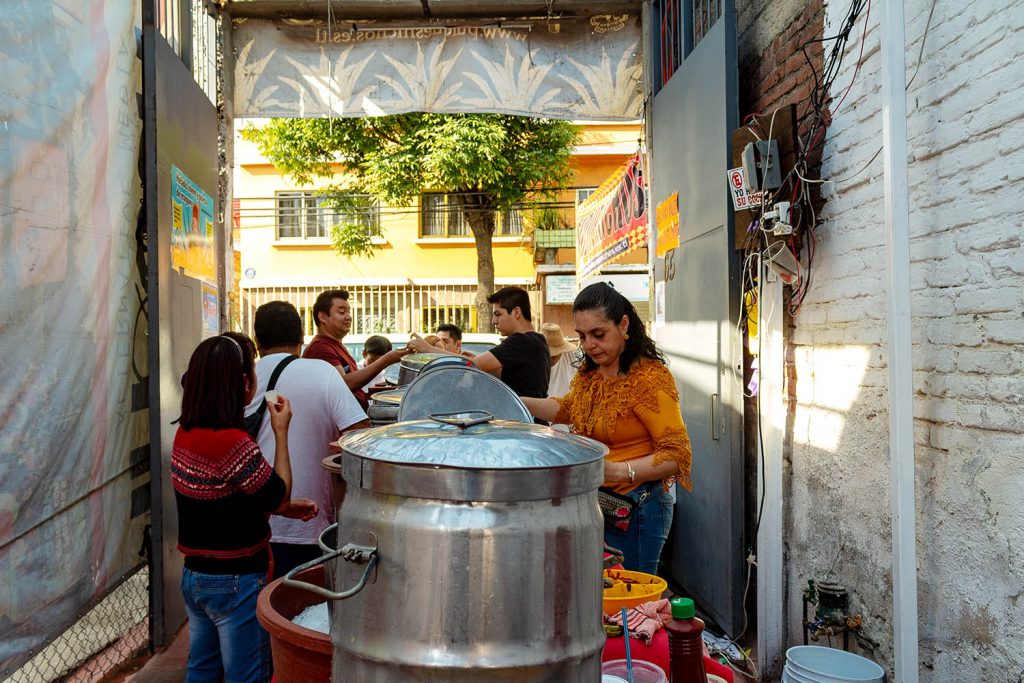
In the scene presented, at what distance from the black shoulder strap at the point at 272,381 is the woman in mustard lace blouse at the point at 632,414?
140cm

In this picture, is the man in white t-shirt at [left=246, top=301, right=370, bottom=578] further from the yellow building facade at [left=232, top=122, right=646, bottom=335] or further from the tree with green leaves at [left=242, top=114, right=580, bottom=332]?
the yellow building facade at [left=232, top=122, right=646, bottom=335]

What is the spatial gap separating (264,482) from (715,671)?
1606mm

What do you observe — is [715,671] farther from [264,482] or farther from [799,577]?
[799,577]

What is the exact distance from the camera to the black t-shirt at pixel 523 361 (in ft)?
16.8

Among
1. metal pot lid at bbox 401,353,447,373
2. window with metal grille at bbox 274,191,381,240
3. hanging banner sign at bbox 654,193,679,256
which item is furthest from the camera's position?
window with metal grille at bbox 274,191,381,240

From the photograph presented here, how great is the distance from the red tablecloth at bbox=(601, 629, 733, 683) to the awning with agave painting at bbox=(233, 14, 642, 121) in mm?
5028

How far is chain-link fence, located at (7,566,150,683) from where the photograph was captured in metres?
3.17

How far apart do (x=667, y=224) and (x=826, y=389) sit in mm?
2292

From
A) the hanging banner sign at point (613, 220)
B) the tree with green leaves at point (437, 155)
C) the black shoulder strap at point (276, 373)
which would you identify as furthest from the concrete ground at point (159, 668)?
the tree with green leaves at point (437, 155)

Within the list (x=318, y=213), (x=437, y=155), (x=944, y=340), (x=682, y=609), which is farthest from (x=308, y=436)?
(x=318, y=213)

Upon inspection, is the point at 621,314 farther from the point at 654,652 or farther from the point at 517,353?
the point at 517,353

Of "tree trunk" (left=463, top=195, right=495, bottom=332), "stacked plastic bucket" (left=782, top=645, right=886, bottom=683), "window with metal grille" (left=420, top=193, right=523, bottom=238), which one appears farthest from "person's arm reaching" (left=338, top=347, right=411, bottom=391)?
"window with metal grille" (left=420, top=193, right=523, bottom=238)

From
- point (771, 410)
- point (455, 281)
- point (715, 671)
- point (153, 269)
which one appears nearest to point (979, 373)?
point (715, 671)

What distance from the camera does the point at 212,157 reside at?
18.5 feet
